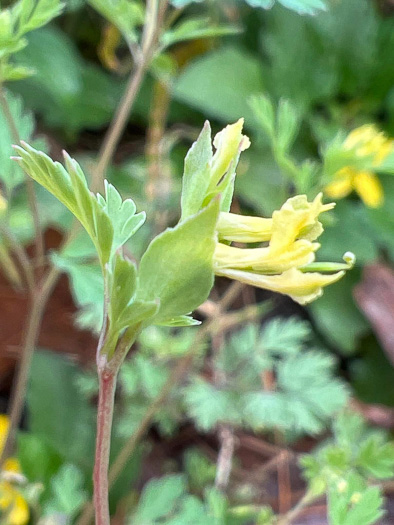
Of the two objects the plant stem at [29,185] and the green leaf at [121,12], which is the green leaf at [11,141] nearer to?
the plant stem at [29,185]

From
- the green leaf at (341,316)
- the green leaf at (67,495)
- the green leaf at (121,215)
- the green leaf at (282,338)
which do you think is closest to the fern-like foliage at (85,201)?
the green leaf at (121,215)

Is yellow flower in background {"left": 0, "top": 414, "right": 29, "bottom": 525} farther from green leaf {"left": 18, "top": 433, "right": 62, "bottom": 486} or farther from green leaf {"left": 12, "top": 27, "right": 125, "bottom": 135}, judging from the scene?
green leaf {"left": 12, "top": 27, "right": 125, "bottom": 135}

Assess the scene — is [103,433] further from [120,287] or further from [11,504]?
[11,504]

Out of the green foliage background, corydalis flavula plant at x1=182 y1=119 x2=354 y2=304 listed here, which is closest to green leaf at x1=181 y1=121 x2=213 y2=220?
corydalis flavula plant at x1=182 y1=119 x2=354 y2=304

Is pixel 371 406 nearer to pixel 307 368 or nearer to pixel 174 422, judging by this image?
pixel 307 368

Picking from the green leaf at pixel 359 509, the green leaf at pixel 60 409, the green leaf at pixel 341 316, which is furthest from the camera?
the green leaf at pixel 341 316
